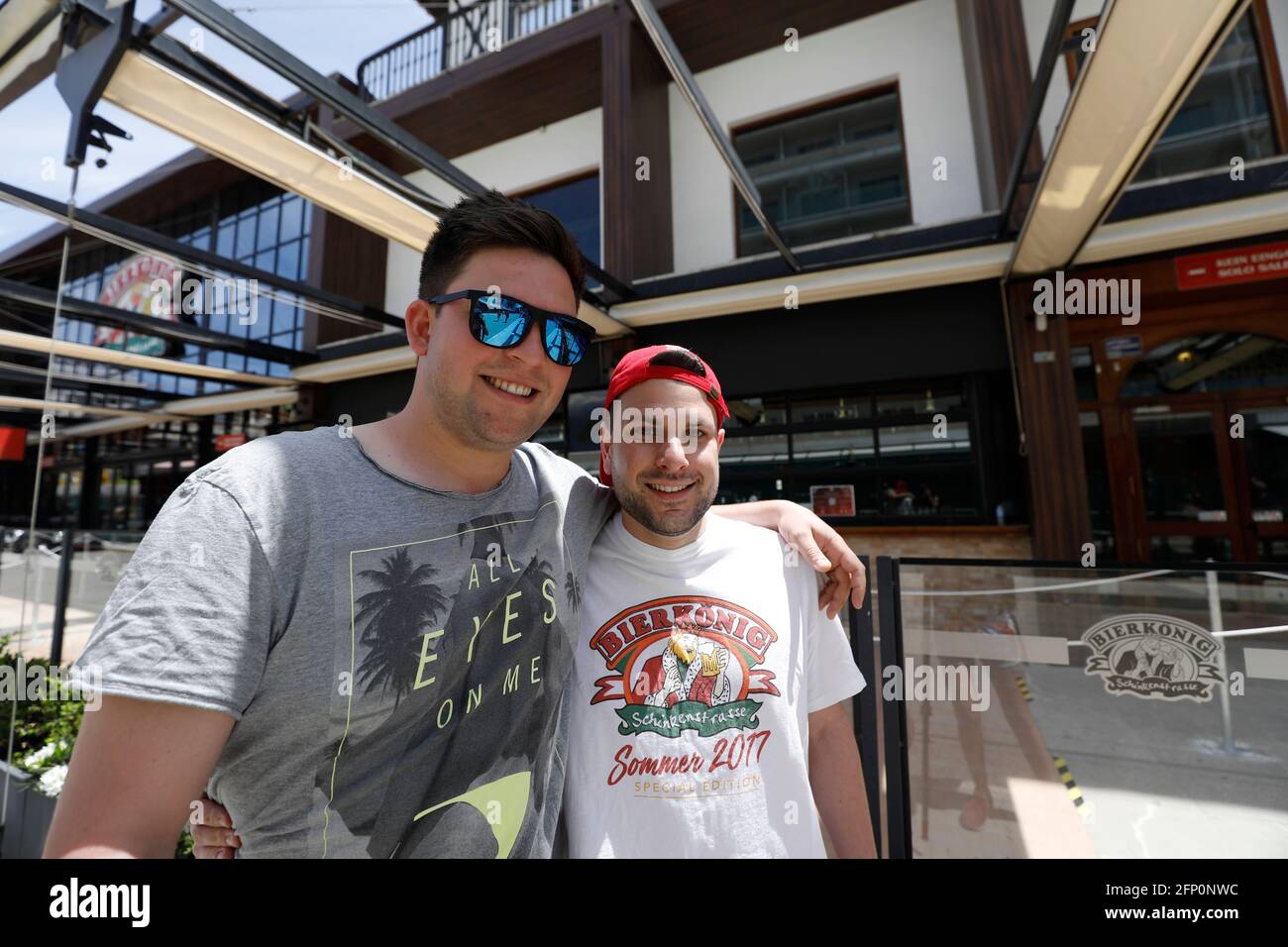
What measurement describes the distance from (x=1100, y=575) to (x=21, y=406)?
1445 cm

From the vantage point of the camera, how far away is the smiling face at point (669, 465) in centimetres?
149

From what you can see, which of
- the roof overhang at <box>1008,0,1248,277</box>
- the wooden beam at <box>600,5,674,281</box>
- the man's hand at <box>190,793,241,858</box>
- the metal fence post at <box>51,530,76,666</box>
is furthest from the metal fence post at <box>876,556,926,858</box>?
the metal fence post at <box>51,530,76,666</box>

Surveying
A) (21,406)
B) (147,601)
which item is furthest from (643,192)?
(21,406)

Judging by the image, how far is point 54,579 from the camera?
527 cm

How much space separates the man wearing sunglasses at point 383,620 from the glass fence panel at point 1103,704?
205 centimetres

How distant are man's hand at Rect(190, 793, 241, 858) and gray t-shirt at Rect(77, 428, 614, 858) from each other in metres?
0.08

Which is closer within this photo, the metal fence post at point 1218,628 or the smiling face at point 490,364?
the smiling face at point 490,364

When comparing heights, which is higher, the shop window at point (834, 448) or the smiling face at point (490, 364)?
the shop window at point (834, 448)

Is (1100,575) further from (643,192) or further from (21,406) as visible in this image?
(21,406)

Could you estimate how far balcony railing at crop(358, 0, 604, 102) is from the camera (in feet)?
25.8

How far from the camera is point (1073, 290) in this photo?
17.6 ft

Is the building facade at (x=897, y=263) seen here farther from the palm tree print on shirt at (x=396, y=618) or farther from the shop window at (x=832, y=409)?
the palm tree print on shirt at (x=396, y=618)

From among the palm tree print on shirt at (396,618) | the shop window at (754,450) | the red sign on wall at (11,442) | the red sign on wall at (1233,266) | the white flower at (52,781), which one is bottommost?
the white flower at (52,781)

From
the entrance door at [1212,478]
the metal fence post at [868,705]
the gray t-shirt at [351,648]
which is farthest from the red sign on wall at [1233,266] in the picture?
the gray t-shirt at [351,648]
